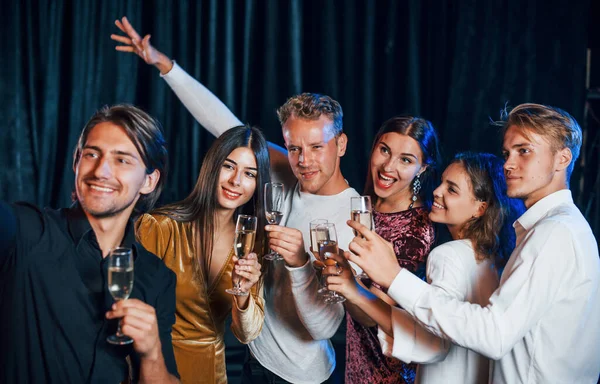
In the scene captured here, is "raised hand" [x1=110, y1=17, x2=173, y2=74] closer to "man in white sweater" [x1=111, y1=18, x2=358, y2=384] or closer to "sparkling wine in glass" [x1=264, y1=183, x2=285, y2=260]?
"man in white sweater" [x1=111, y1=18, x2=358, y2=384]

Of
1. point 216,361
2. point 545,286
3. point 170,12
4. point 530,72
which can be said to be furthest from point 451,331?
Answer: point 170,12

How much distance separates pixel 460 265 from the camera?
1.88 metres

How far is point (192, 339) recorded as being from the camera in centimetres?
218

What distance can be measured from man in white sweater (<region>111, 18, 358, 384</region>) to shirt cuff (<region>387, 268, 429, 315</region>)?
54 cm

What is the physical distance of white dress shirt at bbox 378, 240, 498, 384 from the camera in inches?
72.1

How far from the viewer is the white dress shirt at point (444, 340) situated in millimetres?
1832

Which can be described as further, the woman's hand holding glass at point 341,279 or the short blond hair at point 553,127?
the woman's hand holding glass at point 341,279

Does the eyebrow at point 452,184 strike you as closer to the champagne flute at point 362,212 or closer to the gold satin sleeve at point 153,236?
the champagne flute at point 362,212

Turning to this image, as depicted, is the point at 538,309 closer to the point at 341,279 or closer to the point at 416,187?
the point at 341,279

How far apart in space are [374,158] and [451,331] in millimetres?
1208

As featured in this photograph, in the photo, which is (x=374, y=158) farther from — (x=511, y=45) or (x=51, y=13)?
(x=51, y=13)

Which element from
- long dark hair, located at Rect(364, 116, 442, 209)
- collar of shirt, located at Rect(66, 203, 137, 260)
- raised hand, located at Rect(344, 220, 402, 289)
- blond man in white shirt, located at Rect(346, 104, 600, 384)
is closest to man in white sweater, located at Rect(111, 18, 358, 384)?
long dark hair, located at Rect(364, 116, 442, 209)

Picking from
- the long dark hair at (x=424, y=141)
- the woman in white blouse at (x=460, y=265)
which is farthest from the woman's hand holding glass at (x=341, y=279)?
the long dark hair at (x=424, y=141)

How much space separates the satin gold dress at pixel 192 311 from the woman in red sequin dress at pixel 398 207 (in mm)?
484
